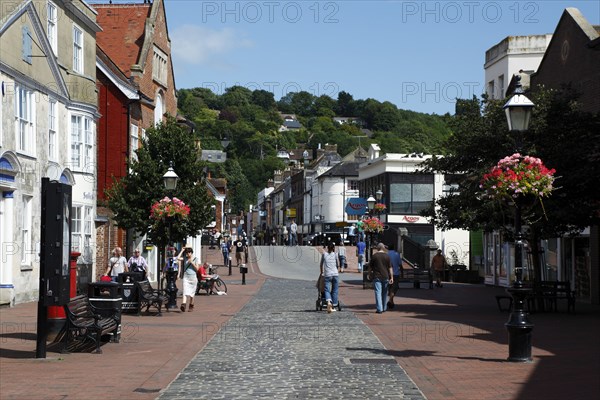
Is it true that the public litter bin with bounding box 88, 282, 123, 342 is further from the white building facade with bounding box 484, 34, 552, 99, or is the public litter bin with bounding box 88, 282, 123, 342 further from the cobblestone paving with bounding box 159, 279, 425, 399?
the white building facade with bounding box 484, 34, 552, 99

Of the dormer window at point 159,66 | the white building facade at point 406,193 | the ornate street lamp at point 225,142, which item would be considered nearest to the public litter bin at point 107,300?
the dormer window at point 159,66

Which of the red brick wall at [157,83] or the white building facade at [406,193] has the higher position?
the red brick wall at [157,83]

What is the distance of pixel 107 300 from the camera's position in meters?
16.5

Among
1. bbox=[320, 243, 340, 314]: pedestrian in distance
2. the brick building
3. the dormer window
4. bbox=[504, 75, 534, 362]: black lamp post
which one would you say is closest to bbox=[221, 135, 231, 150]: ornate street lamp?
the brick building

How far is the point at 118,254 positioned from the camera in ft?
88.9

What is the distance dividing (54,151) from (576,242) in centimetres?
1771

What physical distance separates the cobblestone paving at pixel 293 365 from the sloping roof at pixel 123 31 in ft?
80.4

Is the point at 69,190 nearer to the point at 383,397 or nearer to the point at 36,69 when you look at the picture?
the point at 383,397

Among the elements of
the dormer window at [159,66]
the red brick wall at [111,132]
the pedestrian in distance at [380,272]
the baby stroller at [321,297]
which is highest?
the dormer window at [159,66]

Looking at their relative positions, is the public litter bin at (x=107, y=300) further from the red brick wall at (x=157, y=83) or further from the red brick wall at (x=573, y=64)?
the red brick wall at (x=157, y=83)

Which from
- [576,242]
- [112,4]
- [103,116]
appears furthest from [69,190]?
[112,4]

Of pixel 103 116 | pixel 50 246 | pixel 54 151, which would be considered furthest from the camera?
pixel 103 116

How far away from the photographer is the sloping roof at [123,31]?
44.4 metres

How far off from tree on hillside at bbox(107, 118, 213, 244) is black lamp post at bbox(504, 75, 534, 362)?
841 inches
